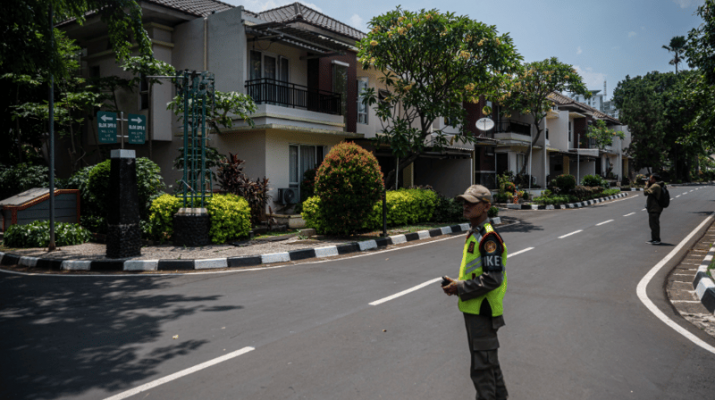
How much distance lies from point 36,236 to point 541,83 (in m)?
26.1

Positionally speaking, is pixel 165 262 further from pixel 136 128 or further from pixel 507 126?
pixel 507 126

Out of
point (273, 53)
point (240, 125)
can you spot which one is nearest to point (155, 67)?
point (240, 125)

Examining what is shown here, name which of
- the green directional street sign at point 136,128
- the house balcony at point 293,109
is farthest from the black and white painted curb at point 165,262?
the house balcony at point 293,109

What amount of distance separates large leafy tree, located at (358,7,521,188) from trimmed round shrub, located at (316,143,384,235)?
4091 mm

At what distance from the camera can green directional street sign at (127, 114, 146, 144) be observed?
13.9m

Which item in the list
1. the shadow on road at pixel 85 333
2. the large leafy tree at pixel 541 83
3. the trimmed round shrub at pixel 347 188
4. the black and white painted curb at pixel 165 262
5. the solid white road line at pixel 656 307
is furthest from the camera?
the large leafy tree at pixel 541 83

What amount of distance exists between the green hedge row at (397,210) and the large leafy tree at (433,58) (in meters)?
1.57

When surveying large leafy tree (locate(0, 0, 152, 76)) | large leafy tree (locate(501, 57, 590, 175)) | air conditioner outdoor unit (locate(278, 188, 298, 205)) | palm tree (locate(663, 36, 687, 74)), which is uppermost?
palm tree (locate(663, 36, 687, 74))

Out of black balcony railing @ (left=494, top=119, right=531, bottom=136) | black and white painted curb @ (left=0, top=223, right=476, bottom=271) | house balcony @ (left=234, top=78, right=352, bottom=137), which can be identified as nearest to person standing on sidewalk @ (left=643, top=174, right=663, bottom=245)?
black and white painted curb @ (left=0, top=223, right=476, bottom=271)

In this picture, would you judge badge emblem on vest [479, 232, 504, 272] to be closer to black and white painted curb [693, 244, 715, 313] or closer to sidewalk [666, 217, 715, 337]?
sidewalk [666, 217, 715, 337]

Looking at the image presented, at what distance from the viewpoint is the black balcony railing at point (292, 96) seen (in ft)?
53.0

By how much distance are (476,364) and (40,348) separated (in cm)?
415

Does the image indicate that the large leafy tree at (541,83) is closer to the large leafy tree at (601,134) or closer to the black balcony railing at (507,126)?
the black balcony railing at (507,126)

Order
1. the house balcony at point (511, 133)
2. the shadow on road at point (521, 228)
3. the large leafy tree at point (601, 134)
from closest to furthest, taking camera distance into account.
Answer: the shadow on road at point (521, 228)
the house balcony at point (511, 133)
the large leafy tree at point (601, 134)
